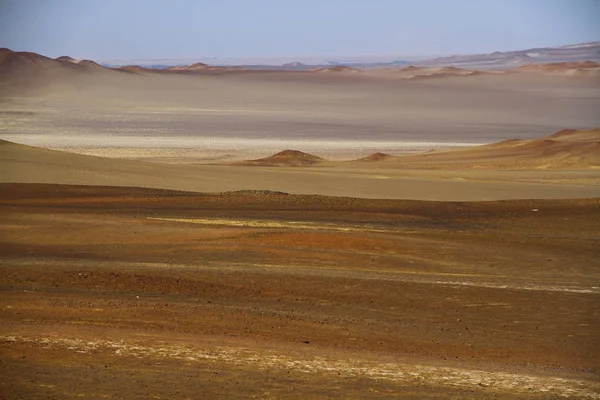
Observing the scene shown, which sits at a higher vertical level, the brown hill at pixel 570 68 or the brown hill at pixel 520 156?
the brown hill at pixel 570 68

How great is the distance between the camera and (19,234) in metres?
13.4

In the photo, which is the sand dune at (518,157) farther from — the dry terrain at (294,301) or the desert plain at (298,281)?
the dry terrain at (294,301)

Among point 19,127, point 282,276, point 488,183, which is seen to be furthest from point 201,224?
point 19,127

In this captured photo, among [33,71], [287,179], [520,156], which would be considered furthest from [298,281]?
[33,71]

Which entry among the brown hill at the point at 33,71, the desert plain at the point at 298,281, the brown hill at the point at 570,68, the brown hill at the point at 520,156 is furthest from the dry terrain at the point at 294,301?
the brown hill at the point at 570,68

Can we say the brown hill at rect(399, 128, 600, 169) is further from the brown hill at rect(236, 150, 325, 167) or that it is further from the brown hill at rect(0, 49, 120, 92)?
the brown hill at rect(0, 49, 120, 92)

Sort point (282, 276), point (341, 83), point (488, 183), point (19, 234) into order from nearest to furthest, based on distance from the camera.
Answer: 1. point (282, 276)
2. point (19, 234)
3. point (488, 183)
4. point (341, 83)

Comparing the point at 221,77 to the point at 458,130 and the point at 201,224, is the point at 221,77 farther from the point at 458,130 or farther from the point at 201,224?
the point at 201,224

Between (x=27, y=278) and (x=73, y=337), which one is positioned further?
(x=27, y=278)

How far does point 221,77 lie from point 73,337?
78.3 metres

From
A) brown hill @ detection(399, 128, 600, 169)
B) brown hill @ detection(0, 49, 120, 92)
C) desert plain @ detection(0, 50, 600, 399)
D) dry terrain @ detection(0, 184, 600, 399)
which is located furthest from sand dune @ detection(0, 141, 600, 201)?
brown hill @ detection(0, 49, 120, 92)

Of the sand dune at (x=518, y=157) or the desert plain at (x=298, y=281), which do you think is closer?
the desert plain at (x=298, y=281)

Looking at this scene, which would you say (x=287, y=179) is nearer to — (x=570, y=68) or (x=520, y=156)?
(x=520, y=156)

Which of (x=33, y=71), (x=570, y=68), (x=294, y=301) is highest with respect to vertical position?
(x=570, y=68)
